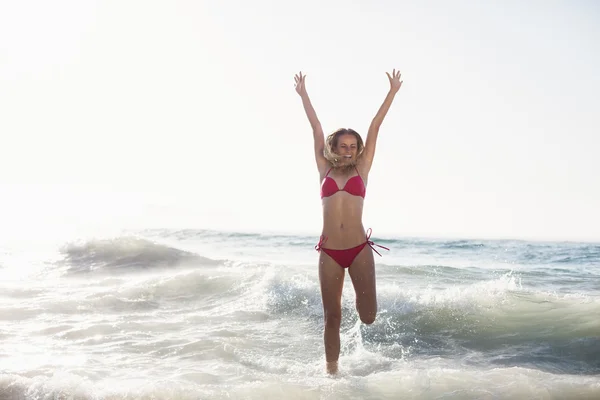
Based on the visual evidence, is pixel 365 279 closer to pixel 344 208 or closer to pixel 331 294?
pixel 331 294

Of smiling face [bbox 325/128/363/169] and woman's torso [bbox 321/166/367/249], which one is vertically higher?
smiling face [bbox 325/128/363/169]

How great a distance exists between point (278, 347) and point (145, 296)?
4.50 metres

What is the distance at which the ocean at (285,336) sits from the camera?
5.02 m

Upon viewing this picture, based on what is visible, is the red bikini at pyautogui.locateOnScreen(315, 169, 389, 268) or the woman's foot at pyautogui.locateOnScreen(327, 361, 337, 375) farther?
the woman's foot at pyautogui.locateOnScreen(327, 361, 337, 375)

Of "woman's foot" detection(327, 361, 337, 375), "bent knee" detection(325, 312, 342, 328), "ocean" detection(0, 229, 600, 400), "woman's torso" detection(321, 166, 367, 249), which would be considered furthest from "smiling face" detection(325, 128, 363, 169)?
"ocean" detection(0, 229, 600, 400)

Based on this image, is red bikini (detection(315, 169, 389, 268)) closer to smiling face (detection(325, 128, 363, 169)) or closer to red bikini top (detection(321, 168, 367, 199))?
red bikini top (detection(321, 168, 367, 199))

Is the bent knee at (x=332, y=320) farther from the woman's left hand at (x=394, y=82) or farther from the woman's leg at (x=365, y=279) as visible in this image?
the woman's left hand at (x=394, y=82)

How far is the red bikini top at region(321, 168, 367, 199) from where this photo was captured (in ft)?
17.2

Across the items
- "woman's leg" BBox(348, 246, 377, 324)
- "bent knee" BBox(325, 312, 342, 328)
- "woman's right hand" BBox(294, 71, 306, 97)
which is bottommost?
"bent knee" BBox(325, 312, 342, 328)

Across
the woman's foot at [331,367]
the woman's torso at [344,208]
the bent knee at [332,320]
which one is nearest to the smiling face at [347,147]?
the woman's torso at [344,208]

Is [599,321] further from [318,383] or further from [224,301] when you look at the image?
→ [224,301]

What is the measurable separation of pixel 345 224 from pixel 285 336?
3.31m

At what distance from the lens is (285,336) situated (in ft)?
26.1

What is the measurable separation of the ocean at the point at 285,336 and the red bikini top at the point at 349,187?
1842mm
